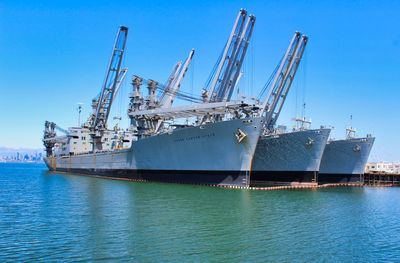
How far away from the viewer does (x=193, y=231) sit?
43.2 feet

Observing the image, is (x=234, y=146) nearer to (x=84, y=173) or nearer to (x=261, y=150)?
(x=261, y=150)

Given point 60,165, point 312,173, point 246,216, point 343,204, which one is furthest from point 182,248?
point 60,165

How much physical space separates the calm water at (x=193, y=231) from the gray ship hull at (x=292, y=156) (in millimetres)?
14961

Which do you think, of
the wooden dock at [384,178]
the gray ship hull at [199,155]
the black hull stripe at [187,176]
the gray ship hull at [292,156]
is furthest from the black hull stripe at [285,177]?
the wooden dock at [384,178]

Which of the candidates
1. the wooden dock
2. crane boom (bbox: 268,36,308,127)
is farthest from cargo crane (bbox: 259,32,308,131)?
the wooden dock

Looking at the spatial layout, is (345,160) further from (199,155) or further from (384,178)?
A: (199,155)

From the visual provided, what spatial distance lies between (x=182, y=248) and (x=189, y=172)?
21192mm

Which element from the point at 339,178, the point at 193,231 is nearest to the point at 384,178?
the point at 339,178

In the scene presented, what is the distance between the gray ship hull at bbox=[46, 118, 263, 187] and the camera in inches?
1113

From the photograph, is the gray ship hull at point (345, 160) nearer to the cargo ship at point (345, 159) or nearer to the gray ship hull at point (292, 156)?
the cargo ship at point (345, 159)

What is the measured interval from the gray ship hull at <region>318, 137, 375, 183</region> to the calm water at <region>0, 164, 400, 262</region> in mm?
22982

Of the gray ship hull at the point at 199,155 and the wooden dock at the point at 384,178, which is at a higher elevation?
the gray ship hull at the point at 199,155

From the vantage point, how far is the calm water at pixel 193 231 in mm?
10484

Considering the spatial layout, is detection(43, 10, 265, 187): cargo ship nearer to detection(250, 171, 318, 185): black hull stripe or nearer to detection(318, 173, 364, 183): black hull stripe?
detection(250, 171, 318, 185): black hull stripe
